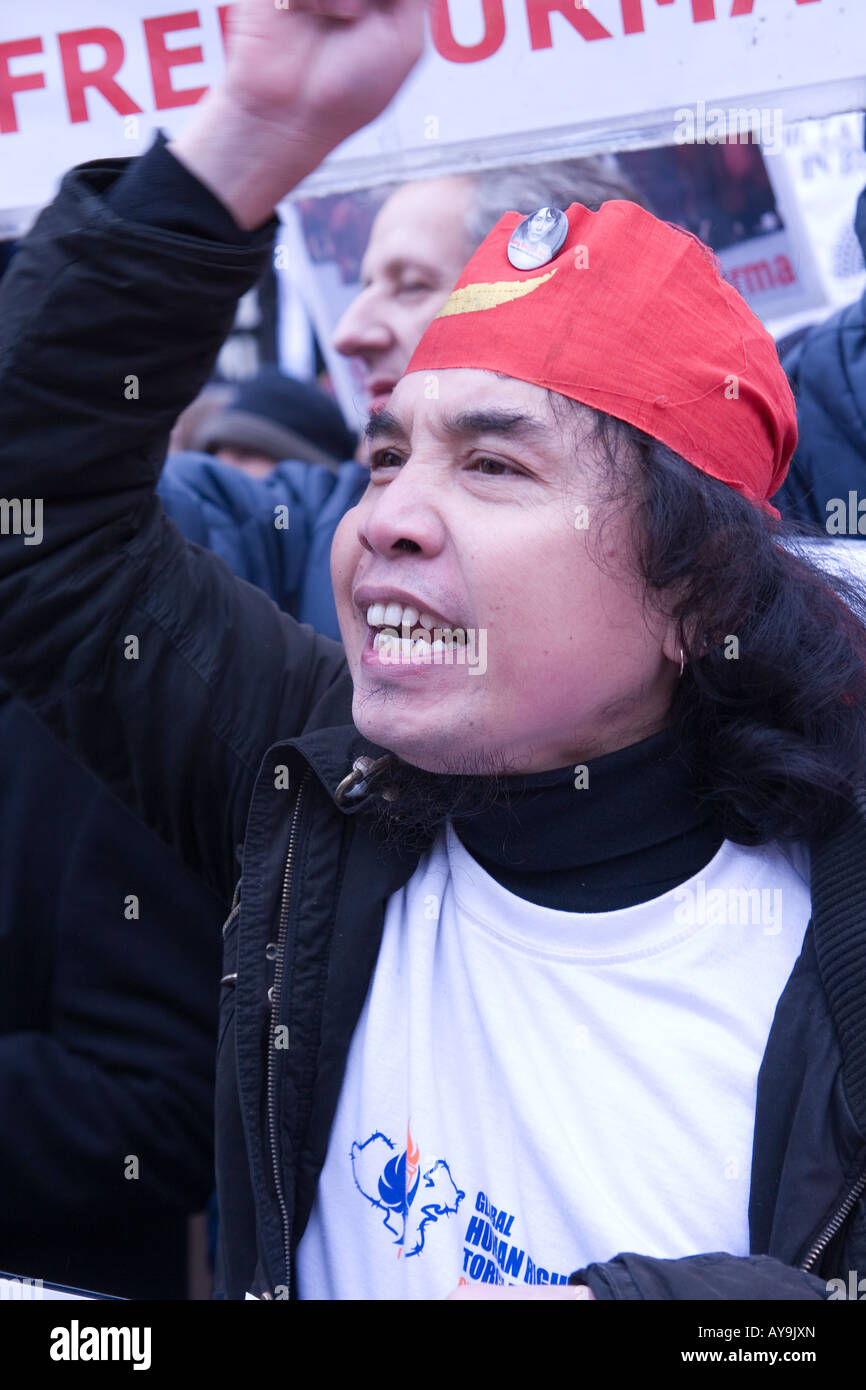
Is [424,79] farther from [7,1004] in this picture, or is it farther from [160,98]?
[7,1004]

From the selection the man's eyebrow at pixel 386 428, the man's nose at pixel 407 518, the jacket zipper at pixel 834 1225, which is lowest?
the jacket zipper at pixel 834 1225

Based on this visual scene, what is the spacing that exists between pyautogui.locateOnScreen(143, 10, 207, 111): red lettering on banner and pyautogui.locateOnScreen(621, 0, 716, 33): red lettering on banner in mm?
579

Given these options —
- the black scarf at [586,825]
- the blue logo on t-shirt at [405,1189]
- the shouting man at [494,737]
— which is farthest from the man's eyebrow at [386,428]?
the blue logo on t-shirt at [405,1189]

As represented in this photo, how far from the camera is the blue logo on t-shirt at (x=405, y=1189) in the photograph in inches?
55.1

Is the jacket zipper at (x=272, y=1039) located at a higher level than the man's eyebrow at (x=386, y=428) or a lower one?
lower

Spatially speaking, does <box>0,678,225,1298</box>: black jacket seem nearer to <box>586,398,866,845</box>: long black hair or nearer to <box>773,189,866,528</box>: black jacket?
<box>586,398,866,845</box>: long black hair

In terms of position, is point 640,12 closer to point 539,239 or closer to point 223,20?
point 539,239

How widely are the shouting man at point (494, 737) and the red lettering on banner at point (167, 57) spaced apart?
1.40ft

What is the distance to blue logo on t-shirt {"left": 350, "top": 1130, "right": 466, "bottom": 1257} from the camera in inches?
55.1

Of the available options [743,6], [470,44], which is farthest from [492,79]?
[743,6]

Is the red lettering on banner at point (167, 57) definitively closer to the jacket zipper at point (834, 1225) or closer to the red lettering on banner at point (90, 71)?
the red lettering on banner at point (90, 71)

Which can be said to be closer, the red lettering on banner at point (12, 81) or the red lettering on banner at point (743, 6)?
the red lettering on banner at point (743, 6)
